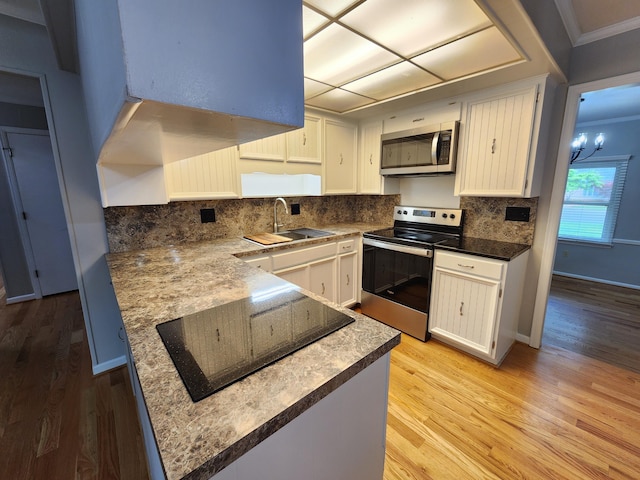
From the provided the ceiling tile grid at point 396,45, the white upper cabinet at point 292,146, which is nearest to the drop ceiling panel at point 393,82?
the ceiling tile grid at point 396,45

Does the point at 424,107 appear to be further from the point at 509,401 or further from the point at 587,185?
the point at 587,185

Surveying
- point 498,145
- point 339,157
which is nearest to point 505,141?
point 498,145

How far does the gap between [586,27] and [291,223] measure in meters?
2.71

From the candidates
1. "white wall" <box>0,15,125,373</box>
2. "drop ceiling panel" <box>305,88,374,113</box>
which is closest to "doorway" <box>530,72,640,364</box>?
"drop ceiling panel" <box>305,88,374,113</box>

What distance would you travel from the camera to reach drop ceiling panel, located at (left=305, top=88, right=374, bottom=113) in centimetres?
233

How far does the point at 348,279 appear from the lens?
281cm

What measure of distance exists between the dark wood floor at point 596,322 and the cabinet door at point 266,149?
2907 mm

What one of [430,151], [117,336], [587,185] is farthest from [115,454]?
[587,185]

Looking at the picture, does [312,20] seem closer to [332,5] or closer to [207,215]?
[332,5]

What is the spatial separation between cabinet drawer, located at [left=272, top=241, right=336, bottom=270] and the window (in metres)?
3.34

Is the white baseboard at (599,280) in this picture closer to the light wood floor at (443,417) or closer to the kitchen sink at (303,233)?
the light wood floor at (443,417)

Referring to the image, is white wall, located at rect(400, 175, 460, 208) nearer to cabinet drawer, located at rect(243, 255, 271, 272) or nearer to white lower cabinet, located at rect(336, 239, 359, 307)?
white lower cabinet, located at rect(336, 239, 359, 307)

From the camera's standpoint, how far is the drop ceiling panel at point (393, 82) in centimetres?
187

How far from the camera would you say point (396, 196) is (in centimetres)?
315
